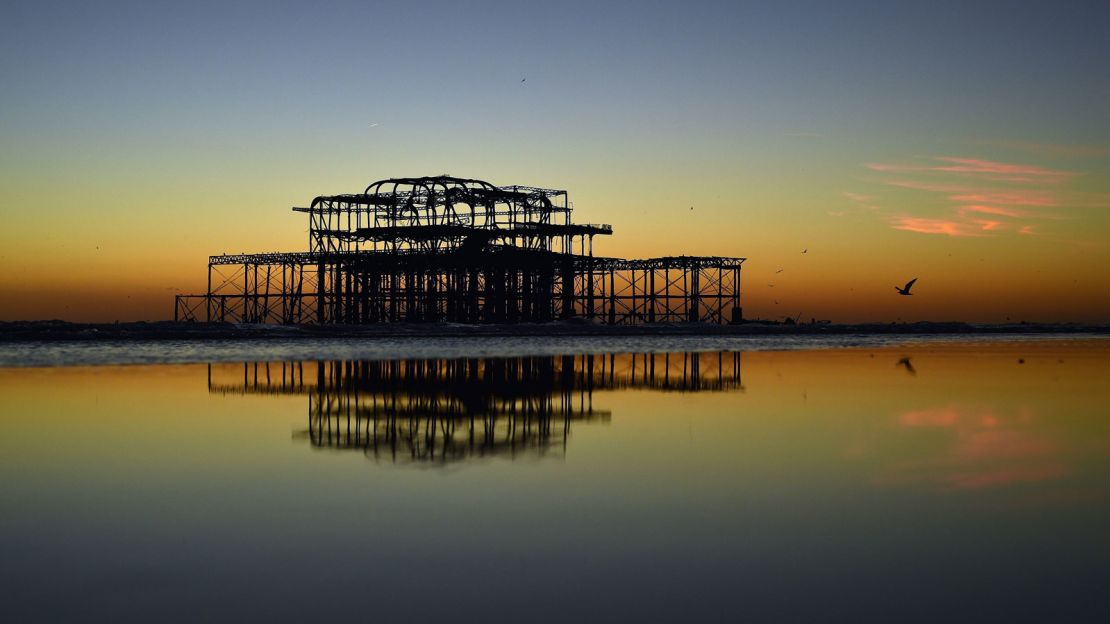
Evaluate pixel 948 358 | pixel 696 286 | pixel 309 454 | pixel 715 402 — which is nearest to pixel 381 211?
pixel 696 286

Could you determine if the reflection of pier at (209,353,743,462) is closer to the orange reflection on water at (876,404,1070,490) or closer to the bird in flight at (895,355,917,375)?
the orange reflection on water at (876,404,1070,490)

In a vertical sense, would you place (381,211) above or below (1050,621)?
above

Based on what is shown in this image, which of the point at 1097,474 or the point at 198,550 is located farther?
the point at 1097,474

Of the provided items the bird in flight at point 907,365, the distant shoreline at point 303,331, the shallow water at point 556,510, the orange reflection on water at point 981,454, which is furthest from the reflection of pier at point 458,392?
the distant shoreline at point 303,331

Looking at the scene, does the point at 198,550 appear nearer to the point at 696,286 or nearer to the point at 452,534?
the point at 452,534

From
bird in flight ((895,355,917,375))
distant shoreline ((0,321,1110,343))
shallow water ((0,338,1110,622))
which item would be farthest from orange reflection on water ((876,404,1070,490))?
distant shoreline ((0,321,1110,343))

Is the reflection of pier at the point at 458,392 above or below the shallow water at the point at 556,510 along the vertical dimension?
above

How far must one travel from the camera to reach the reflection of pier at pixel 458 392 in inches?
456

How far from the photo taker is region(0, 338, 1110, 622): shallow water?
5.34 m

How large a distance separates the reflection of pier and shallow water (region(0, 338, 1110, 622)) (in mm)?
102

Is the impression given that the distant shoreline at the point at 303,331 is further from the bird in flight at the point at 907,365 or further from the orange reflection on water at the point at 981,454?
the orange reflection on water at the point at 981,454

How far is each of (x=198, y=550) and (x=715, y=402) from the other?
1129 centimetres

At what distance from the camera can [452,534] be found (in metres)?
6.74

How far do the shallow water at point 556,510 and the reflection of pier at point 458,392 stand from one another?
0.34 feet
